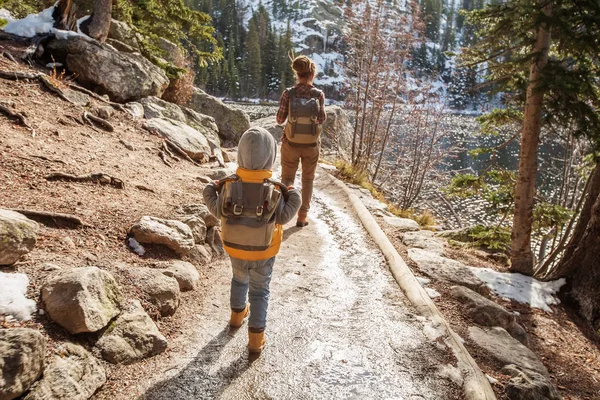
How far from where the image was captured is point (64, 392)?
2.29 meters

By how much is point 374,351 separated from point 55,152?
15.8 feet

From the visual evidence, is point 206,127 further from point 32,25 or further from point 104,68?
point 32,25

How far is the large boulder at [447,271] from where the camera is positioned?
520 centimetres

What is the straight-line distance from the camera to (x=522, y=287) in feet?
19.8

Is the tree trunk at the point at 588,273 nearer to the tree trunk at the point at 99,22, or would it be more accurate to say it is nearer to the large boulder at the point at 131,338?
the large boulder at the point at 131,338

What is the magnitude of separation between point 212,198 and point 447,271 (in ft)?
12.0

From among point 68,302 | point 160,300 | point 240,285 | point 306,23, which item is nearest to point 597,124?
point 240,285

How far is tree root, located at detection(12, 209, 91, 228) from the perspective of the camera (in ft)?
12.2

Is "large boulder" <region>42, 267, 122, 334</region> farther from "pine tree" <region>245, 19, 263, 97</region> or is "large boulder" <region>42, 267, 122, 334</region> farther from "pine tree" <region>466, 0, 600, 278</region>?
"pine tree" <region>245, 19, 263, 97</region>

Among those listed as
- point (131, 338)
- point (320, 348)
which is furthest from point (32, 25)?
point (320, 348)

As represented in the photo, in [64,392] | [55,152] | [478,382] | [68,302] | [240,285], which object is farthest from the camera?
[55,152]

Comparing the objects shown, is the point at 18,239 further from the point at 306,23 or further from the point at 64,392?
the point at 306,23

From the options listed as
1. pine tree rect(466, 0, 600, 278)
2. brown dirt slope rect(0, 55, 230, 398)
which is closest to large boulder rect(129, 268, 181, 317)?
brown dirt slope rect(0, 55, 230, 398)

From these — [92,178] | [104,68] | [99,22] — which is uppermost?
[99,22]
